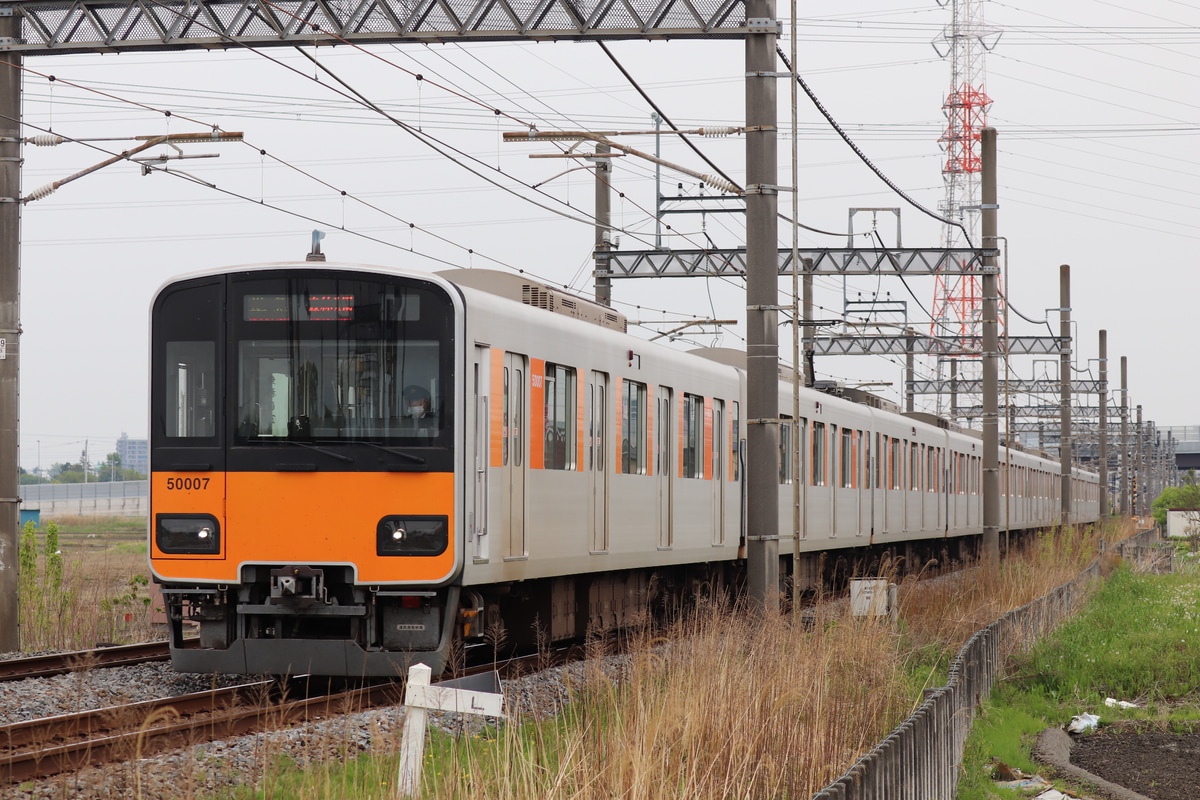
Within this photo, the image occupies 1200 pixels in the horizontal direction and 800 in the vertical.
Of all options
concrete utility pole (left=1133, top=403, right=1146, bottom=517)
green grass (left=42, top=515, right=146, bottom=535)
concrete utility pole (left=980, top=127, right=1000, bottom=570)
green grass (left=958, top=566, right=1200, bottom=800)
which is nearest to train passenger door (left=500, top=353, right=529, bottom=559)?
green grass (left=958, top=566, right=1200, bottom=800)

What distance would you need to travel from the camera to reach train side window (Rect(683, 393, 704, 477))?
1634cm

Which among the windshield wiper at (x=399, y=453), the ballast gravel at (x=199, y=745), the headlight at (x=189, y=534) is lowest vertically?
the ballast gravel at (x=199, y=745)

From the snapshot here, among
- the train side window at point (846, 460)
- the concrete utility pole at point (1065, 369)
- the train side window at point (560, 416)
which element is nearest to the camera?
the train side window at point (560, 416)

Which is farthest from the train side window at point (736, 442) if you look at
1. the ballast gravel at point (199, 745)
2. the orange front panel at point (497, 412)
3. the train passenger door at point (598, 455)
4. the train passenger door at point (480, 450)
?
the train passenger door at point (480, 450)

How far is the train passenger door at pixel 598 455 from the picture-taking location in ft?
44.5

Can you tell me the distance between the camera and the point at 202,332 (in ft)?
36.3

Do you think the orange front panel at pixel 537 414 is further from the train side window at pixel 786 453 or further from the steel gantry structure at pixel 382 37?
the train side window at pixel 786 453

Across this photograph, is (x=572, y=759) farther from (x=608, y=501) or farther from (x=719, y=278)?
(x=719, y=278)

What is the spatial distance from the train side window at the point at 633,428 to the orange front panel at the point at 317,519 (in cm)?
403

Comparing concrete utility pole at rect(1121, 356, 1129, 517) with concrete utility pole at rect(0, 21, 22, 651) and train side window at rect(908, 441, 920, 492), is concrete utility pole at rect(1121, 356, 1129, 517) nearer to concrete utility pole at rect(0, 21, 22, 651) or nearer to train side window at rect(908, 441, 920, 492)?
train side window at rect(908, 441, 920, 492)

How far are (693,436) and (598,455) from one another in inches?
118

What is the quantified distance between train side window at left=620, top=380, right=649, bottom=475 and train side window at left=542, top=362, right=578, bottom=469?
127 centimetres

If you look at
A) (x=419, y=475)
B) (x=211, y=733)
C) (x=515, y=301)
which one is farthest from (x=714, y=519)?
(x=211, y=733)

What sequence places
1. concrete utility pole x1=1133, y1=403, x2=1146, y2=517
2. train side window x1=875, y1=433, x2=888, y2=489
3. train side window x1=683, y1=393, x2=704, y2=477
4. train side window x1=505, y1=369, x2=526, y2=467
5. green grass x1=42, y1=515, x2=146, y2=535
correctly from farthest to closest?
1. concrete utility pole x1=1133, y1=403, x2=1146, y2=517
2. green grass x1=42, y1=515, x2=146, y2=535
3. train side window x1=875, y1=433, x2=888, y2=489
4. train side window x1=683, y1=393, x2=704, y2=477
5. train side window x1=505, y1=369, x2=526, y2=467
